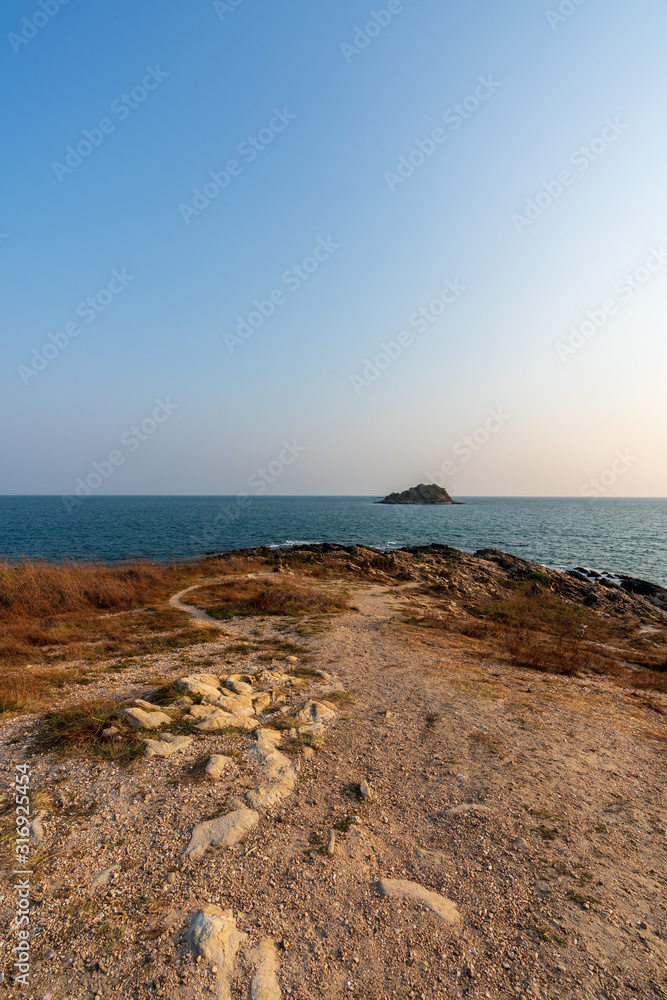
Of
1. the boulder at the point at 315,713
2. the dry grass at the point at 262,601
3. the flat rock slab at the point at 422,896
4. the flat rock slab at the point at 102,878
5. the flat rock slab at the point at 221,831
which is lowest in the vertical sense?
the dry grass at the point at 262,601

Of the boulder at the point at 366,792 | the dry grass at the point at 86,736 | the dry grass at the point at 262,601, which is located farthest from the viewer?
the dry grass at the point at 262,601

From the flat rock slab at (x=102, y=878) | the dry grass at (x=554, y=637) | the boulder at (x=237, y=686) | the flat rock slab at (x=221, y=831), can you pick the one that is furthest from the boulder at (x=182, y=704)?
the dry grass at (x=554, y=637)

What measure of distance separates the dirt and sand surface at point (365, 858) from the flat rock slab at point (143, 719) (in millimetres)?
293

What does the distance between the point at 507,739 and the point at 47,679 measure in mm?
10924

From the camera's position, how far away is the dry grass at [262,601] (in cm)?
1988

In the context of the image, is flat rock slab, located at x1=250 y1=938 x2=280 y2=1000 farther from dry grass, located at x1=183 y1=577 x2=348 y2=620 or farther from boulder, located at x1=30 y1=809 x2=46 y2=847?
dry grass, located at x1=183 y1=577 x2=348 y2=620

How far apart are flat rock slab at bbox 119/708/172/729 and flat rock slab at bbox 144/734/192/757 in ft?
1.67

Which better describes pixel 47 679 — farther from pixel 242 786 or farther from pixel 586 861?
pixel 586 861

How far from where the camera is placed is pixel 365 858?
5.73 m

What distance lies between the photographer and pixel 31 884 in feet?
16.6

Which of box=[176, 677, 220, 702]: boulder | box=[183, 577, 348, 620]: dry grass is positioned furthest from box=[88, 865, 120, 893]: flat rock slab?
box=[183, 577, 348, 620]: dry grass

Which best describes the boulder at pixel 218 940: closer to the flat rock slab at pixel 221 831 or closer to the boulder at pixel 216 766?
the flat rock slab at pixel 221 831

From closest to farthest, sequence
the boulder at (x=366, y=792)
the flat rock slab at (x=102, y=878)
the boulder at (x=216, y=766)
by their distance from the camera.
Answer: the flat rock slab at (x=102, y=878), the boulder at (x=366, y=792), the boulder at (x=216, y=766)

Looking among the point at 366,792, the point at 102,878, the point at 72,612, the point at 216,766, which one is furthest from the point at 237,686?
the point at 72,612
